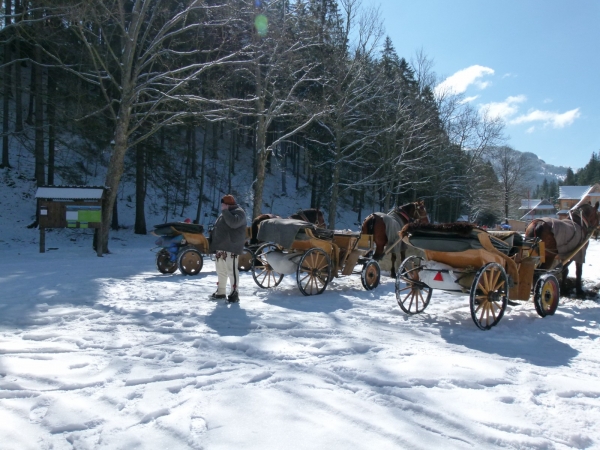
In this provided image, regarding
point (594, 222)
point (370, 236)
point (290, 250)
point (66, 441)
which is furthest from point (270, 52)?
point (66, 441)

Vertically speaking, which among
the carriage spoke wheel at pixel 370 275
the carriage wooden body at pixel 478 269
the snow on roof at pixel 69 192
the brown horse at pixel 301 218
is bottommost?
the carriage spoke wheel at pixel 370 275

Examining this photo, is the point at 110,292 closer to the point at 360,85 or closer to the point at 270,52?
the point at 270,52

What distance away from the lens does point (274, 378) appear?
3.92 metres

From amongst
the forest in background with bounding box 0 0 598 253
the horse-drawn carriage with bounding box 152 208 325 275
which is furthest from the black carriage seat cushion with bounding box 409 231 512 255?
the forest in background with bounding box 0 0 598 253

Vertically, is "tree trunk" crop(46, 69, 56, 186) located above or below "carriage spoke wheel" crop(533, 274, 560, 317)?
above

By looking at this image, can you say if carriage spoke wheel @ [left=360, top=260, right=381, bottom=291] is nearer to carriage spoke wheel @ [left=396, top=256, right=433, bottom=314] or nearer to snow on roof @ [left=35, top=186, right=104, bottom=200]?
carriage spoke wheel @ [left=396, top=256, right=433, bottom=314]

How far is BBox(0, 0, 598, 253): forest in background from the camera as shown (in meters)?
14.8

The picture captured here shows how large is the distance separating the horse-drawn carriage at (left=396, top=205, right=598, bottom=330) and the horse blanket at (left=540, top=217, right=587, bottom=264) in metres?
1.49

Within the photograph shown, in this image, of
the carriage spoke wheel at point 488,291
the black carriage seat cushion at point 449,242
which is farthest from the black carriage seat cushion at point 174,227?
the carriage spoke wheel at point 488,291

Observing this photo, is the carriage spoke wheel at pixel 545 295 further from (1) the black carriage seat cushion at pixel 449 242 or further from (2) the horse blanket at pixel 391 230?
(2) the horse blanket at pixel 391 230

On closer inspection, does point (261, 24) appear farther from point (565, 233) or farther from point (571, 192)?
point (571, 192)

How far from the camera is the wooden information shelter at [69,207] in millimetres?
14016

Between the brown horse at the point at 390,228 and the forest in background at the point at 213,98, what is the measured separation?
19.7 ft

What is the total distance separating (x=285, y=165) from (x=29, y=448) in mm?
43167
